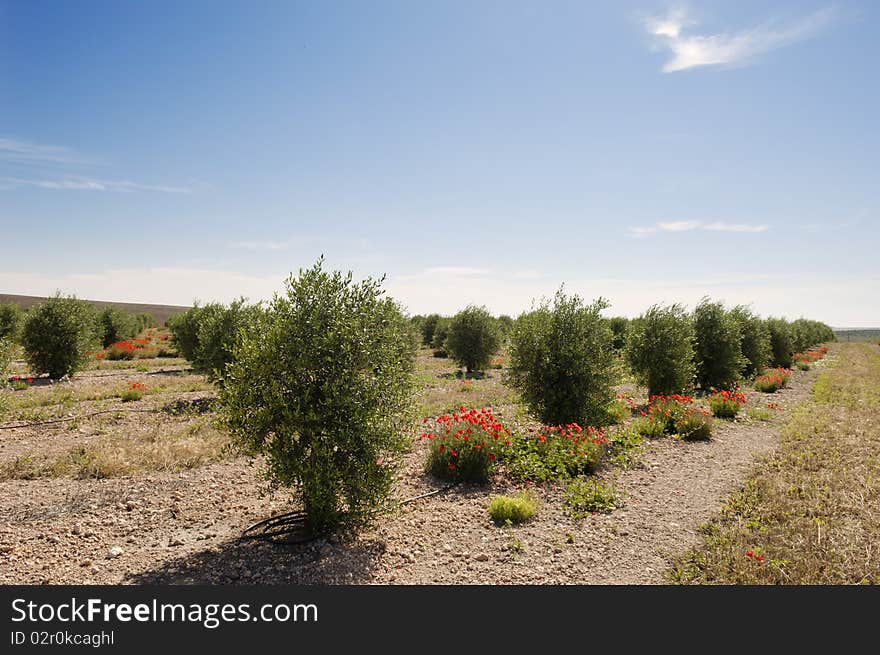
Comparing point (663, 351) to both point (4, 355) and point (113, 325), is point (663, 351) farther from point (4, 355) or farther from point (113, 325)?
point (113, 325)

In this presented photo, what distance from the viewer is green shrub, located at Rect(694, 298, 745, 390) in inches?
871

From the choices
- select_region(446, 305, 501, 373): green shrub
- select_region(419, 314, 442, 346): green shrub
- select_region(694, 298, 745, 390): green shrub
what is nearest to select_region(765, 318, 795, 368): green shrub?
select_region(694, 298, 745, 390): green shrub

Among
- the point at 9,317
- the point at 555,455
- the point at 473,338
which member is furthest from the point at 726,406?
the point at 9,317

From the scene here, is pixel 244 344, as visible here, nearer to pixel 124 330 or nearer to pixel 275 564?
pixel 275 564

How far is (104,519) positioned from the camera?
23.1 ft

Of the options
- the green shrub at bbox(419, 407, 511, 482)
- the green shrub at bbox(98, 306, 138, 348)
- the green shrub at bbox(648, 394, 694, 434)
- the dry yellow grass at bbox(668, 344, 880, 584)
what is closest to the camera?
the dry yellow grass at bbox(668, 344, 880, 584)

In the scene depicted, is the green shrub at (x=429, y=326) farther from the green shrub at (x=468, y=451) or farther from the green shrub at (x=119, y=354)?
the green shrub at (x=468, y=451)

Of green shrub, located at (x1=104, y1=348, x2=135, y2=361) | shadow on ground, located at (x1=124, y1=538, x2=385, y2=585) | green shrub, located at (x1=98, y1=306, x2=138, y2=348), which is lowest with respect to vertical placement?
shadow on ground, located at (x1=124, y1=538, x2=385, y2=585)

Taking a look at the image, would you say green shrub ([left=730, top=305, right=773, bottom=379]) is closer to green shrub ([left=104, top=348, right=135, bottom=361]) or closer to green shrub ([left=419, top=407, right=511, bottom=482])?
green shrub ([left=419, top=407, right=511, bottom=482])

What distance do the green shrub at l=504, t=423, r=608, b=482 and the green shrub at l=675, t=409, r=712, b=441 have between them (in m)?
3.83

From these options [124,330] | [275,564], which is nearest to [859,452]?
[275,564]

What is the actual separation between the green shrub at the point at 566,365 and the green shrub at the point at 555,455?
1449 mm

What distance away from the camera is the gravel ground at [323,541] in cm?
564

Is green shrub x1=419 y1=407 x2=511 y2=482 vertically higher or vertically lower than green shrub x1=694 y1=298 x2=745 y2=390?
lower
